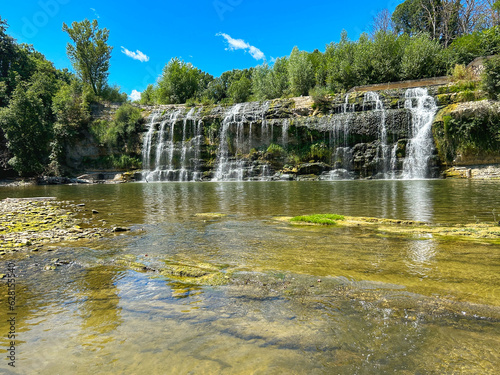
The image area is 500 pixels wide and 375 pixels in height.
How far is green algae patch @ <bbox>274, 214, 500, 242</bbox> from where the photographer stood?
15.8 feet

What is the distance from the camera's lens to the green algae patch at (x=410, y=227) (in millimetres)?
4809

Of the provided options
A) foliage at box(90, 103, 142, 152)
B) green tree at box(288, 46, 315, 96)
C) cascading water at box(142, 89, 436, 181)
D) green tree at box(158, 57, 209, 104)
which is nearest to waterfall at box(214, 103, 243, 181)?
cascading water at box(142, 89, 436, 181)

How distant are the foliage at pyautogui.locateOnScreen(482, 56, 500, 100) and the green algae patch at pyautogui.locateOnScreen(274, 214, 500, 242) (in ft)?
81.5

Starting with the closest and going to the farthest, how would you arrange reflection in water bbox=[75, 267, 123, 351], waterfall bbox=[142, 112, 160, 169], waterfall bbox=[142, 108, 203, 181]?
reflection in water bbox=[75, 267, 123, 351] → waterfall bbox=[142, 108, 203, 181] → waterfall bbox=[142, 112, 160, 169]

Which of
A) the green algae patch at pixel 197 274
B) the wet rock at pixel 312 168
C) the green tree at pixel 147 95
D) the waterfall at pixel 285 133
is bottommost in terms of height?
the green algae patch at pixel 197 274

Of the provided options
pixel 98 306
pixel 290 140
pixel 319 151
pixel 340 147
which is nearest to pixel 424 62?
pixel 340 147

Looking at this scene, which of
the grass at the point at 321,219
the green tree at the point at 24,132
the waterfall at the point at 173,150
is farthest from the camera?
the waterfall at the point at 173,150

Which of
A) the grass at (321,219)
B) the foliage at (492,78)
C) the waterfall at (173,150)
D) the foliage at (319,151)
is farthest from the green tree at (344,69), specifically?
the grass at (321,219)

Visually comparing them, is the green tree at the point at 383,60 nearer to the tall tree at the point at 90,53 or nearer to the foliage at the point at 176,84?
the foliage at the point at 176,84

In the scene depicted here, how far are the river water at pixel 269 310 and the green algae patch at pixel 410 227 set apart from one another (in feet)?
1.20

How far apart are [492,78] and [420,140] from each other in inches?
274

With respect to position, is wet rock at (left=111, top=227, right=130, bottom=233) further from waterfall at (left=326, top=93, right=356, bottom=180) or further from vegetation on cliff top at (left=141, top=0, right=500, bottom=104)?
vegetation on cliff top at (left=141, top=0, right=500, bottom=104)

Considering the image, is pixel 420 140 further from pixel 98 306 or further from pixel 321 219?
pixel 98 306

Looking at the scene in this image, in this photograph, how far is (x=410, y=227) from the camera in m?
5.70
